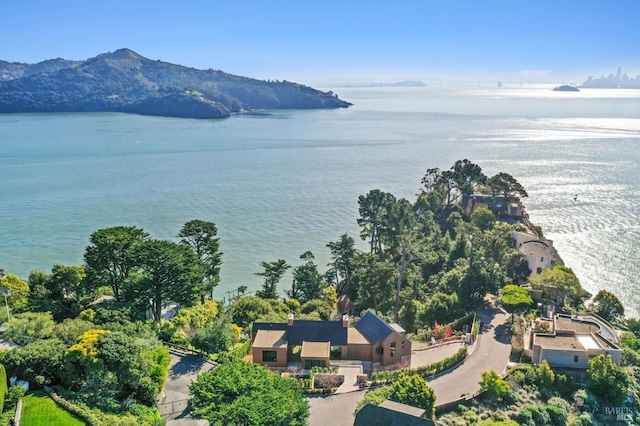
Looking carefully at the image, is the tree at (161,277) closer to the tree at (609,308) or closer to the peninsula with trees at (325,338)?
the peninsula with trees at (325,338)

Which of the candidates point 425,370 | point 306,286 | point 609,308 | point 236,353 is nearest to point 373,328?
point 425,370

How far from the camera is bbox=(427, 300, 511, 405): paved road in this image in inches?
967

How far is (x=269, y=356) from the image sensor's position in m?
27.5

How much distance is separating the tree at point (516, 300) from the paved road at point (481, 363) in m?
1.18

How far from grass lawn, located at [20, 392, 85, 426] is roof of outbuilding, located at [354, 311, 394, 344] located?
15329mm

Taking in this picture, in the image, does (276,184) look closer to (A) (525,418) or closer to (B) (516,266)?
(B) (516,266)

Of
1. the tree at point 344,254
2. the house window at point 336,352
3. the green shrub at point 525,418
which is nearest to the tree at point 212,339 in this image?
the house window at point 336,352

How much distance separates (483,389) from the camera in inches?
942

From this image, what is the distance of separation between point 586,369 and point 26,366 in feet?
86.9

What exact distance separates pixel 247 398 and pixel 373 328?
465 inches

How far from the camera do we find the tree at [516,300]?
32.2m

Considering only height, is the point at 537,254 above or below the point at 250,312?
above

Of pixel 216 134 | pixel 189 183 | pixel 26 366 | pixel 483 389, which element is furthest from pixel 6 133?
pixel 483 389

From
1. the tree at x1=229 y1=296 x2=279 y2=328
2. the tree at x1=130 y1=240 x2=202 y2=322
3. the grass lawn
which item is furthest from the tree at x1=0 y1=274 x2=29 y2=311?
the grass lawn
